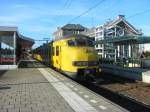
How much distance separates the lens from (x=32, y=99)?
11766 mm

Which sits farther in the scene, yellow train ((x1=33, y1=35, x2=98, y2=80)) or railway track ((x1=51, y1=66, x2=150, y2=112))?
yellow train ((x1=33, y1=35, x2=98, y2=80))

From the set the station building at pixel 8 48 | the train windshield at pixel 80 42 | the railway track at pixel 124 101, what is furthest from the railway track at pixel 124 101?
the station building at pixel 8 48

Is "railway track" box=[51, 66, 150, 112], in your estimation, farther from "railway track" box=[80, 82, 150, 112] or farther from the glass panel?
the glass panel

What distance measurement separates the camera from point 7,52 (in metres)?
33.9

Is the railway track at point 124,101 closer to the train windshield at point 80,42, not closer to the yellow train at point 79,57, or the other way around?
the yellow train at point 79,57

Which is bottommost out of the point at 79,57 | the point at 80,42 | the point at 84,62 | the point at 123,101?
the point at 123,101

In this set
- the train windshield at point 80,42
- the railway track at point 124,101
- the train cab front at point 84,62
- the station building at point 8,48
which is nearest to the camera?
the railway track at point 124,101

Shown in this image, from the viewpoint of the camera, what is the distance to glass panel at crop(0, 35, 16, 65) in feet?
Answer: 107

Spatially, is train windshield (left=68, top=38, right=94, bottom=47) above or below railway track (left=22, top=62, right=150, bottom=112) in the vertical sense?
above

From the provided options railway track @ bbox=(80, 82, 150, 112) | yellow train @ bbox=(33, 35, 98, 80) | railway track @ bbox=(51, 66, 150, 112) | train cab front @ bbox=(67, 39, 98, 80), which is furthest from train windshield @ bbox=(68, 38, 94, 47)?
railway track @ bbox=(80, 82, 150, 112)

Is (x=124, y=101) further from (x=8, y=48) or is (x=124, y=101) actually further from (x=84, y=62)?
(x=8, y=48)

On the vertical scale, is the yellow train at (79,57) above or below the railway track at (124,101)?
above

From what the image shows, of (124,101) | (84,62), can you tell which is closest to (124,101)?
(124,101)

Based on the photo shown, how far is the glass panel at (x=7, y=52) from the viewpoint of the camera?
107 ft
